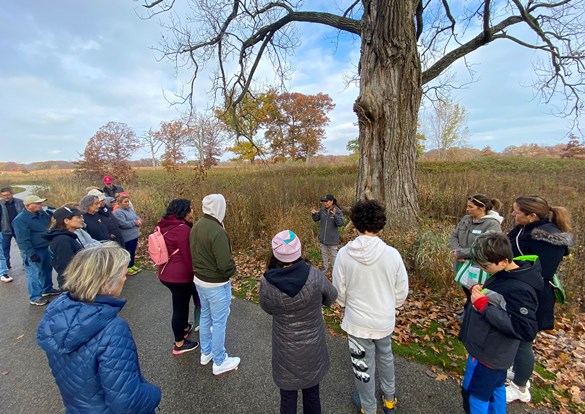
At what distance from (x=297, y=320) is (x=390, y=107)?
5542 mm

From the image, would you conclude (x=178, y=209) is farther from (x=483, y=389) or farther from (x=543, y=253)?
(x=543, y=253)

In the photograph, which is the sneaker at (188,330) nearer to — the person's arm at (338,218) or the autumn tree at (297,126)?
the person's arm at (338,218)

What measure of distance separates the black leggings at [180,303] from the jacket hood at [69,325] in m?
1.47

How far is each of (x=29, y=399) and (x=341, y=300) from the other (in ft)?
10.8

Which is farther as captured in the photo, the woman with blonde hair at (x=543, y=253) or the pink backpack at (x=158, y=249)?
the pink backpack at (x=158, y=249)

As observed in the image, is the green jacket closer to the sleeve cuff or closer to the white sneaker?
the white sneaker

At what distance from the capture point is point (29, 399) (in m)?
2.58

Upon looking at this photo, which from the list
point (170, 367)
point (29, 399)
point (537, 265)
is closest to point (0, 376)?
point (29, 399)

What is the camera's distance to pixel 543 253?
2.40 m

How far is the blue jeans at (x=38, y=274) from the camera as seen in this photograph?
4.43 m

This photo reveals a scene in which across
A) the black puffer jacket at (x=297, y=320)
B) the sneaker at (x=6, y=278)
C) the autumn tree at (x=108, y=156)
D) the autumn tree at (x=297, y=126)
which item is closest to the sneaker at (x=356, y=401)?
the black puffer jacket at (x=297, y=320)

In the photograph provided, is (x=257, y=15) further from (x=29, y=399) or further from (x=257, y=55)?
(x=29, y=399)

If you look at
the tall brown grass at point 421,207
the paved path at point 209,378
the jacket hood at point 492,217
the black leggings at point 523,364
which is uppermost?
the jacket hood at point 492,217

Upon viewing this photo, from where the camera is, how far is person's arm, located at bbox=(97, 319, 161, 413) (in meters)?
1.36
